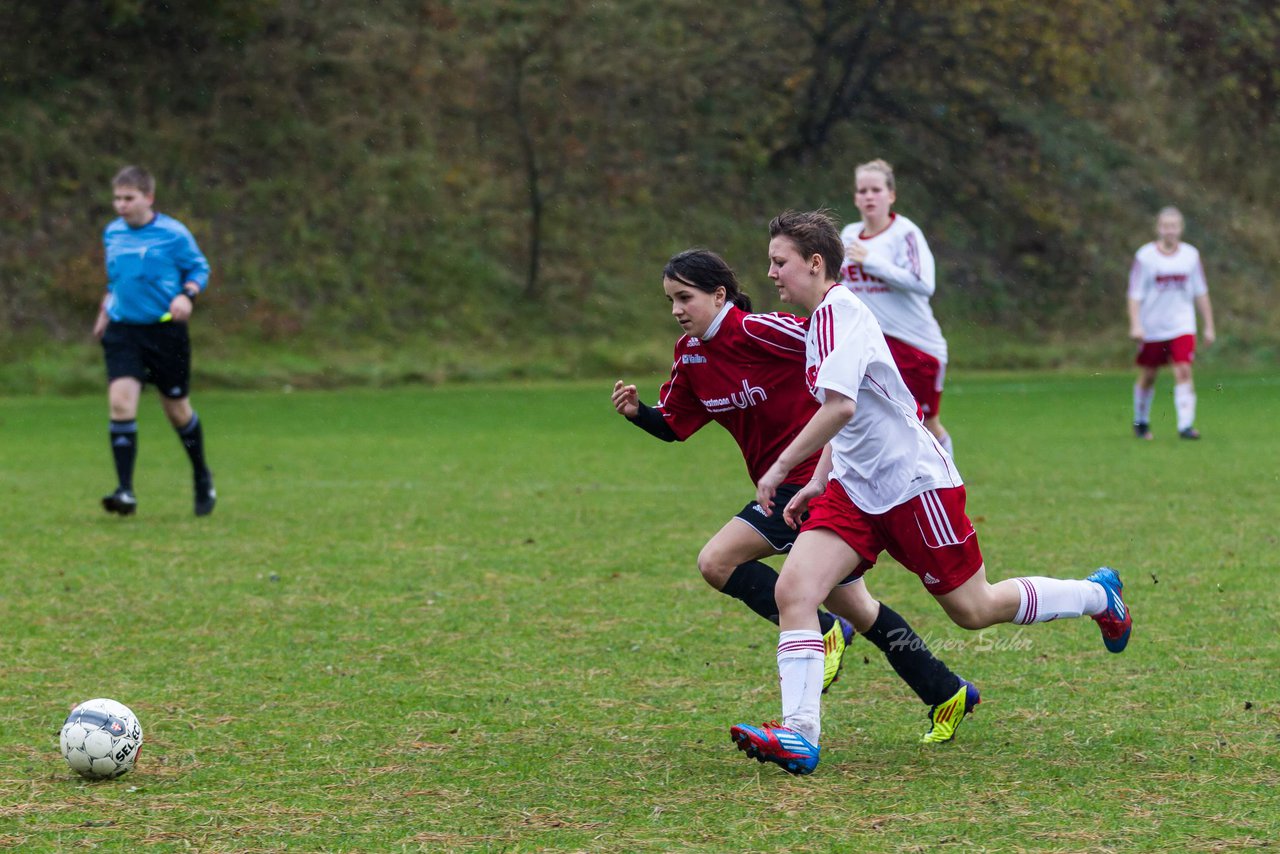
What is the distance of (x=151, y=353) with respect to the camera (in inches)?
388

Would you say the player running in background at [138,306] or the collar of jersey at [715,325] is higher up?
the collar of jersey at [715,325]

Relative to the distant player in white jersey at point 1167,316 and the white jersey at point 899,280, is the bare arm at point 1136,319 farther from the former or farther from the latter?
the white jersey at point 899,280

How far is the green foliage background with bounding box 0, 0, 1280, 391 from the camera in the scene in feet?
81.8

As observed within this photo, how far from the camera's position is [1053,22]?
2855 cm

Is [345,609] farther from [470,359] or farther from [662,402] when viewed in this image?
[470,359]

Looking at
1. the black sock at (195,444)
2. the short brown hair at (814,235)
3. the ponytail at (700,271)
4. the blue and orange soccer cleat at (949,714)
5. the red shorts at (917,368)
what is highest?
the short brown hair at (814,235)

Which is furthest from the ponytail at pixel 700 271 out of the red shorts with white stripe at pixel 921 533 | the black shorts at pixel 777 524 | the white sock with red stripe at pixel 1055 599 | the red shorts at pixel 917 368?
the red shorts at pixel 917 368

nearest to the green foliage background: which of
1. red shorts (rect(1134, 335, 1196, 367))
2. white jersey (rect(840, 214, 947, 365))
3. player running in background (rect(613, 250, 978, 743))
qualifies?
red shorts (rect(1134, 335, 1196, 367))

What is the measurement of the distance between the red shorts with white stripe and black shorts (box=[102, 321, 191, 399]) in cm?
626

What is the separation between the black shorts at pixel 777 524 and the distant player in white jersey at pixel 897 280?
3822mm

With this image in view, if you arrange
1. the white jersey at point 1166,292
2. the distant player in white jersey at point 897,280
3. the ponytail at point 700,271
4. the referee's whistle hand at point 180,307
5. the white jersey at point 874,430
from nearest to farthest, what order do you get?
the white jersey at point 874,430 < the ponytail at point 700,271 < the distant player in white jersey at point 897,280 < the referee's whistle hand at point 180,307 < the white jersey at point 1166,292

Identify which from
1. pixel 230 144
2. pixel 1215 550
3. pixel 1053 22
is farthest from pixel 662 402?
pixel 1053 22

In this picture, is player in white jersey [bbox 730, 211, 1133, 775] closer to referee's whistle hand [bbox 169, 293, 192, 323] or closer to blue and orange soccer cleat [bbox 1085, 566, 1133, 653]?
blue and orange soccer cleat [bbox 1085, 566, 1133, 653]

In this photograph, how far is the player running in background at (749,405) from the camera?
4922 mm
